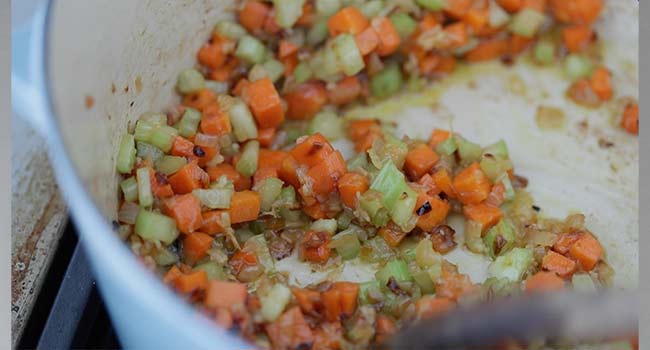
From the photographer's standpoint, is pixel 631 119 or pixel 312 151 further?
pixel 631 119

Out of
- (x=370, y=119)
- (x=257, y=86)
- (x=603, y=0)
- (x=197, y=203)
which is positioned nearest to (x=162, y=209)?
(x=197, y=203)

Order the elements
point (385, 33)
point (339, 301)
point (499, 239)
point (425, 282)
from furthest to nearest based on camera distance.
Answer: point (385, 33), point (499, 239), point (425, 282), point (339, 301)

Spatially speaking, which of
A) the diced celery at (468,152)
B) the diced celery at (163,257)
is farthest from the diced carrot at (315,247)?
the diced celery at (468,152)

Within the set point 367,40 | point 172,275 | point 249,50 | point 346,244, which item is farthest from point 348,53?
point 172,275

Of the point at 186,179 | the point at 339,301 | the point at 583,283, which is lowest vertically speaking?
the point at 583,283

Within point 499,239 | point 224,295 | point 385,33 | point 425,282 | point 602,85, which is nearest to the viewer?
point 224,295

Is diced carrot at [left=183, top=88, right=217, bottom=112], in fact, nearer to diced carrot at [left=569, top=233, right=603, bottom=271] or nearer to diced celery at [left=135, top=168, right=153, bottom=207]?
diced celery at [left=135, top=168, right=153, bottom=207]

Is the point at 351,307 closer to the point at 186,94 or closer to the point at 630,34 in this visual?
the point at 186,94

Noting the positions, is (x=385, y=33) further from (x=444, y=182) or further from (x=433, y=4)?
(x=444, y=182)
